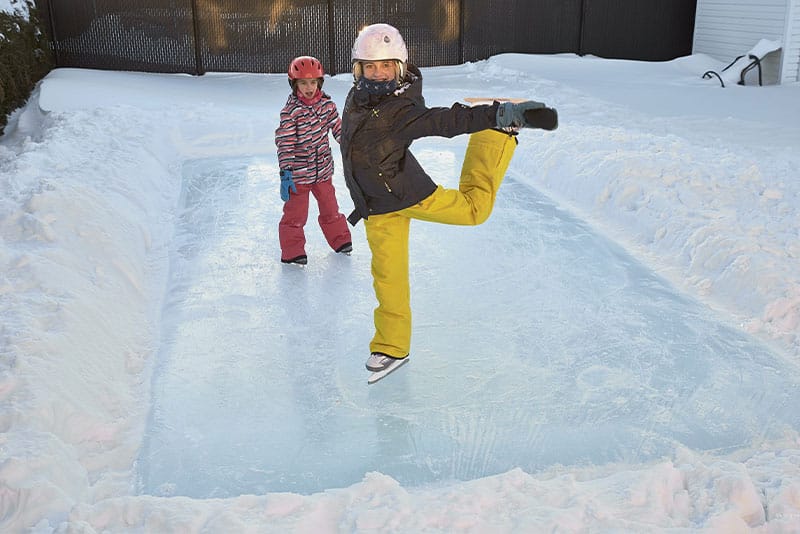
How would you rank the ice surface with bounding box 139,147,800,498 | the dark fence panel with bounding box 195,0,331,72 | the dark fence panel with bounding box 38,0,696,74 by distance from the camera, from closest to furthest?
the ice surface with bounding box 139,147,800,498, the dark fence panel with bounding box 38,0,696,74, the dark fence panel with bounding box 195,0,331,72

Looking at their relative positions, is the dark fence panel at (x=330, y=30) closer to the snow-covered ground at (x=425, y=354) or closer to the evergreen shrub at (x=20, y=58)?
the evergreen shrub at (x=20, y=58)

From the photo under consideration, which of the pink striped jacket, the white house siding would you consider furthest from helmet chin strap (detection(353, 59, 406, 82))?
the white house siding

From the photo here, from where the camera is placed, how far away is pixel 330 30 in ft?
45.8

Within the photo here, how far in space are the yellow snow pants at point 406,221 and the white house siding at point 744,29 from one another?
9.71 metres

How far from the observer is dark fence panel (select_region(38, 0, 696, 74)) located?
12898 millimetres

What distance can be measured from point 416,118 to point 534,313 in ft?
5.09

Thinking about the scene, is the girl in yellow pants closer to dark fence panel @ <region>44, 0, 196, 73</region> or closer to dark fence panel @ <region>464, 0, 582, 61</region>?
dark fence panel @ <region>44, 0, 196, 73</region>

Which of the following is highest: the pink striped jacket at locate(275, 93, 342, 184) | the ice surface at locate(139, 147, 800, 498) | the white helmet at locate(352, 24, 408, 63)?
the white helmet at locate(352, 24, 408, 63)

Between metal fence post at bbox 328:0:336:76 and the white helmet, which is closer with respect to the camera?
the white helmet

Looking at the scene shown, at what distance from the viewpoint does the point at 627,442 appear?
328 centimetres

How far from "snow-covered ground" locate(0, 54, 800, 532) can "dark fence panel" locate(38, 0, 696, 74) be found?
6009 mm

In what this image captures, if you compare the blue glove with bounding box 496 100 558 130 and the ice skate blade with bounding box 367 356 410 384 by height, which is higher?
the blue glove with bounding box 496 100 558 130

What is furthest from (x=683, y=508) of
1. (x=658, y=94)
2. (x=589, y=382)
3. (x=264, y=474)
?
(x=658, y=94)

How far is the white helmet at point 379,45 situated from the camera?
348 cm
